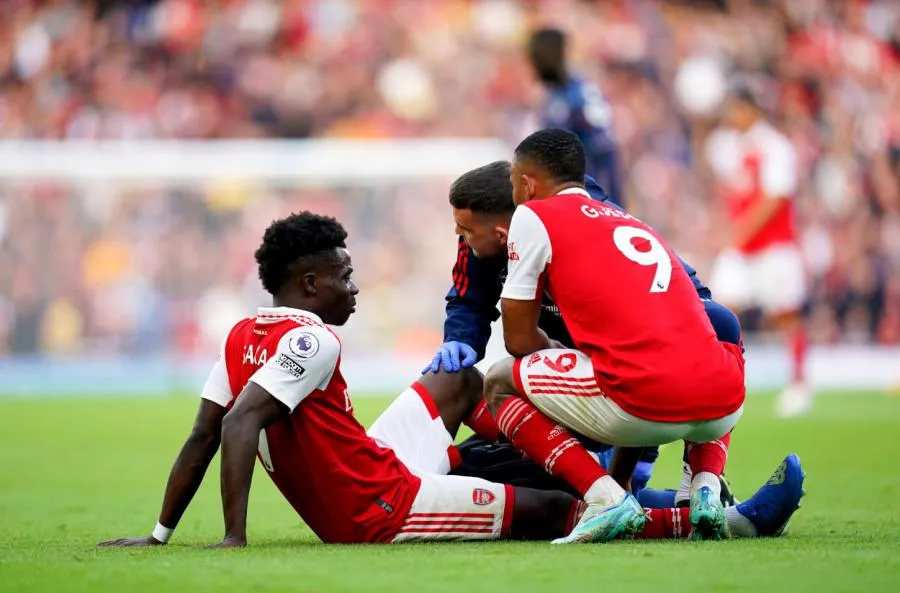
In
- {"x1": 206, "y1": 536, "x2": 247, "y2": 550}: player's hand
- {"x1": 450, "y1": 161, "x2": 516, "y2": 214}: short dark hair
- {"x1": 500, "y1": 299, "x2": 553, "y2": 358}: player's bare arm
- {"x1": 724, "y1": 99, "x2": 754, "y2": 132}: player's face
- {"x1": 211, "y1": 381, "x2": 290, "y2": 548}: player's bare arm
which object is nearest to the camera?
{"x1": 211, "y1": 381, "x2": 290, "y2": 548}: player's bare arm

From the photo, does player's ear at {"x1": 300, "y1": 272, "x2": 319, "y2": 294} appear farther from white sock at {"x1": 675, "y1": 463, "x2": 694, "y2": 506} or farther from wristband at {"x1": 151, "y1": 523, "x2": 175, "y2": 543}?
white sock at {"x1": 675, "y1": 463, "x2": 694, "y2": 506}

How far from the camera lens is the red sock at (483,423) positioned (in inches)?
203

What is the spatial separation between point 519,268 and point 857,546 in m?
1.36

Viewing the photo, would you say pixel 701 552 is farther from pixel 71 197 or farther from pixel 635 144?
pixel 635 144

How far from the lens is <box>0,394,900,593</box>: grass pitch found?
142 inches

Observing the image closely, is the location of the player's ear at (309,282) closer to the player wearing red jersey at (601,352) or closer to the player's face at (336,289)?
the player's face at (336,289)

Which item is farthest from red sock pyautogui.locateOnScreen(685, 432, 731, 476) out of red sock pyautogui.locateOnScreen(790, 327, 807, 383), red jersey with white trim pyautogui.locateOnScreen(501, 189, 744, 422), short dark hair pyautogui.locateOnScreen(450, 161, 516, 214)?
red sock pyautogui.locateOnScreen(790, 327, 807, 383)

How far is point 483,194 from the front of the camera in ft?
16.7

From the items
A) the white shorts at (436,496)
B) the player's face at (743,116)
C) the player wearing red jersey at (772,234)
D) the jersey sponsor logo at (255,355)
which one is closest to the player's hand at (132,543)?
Answer: the jersey sponsor logo at (255,355)

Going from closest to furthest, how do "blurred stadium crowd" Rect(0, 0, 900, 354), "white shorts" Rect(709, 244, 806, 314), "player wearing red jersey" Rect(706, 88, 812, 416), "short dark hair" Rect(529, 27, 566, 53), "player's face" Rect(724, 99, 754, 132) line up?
1. "short dark hair" Rect(529, 27, 566, 53)
2. "player's face" Rect(724, 99, 754, 132)
3. "player wearing red jersey" Rect(706, 88, 812, 416)
4. "white shorts" Rect(709, 244, 806, 314)
5. "blurred stadium crowd" Rect(0, 0, 900, 354)

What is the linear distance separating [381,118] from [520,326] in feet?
50.2

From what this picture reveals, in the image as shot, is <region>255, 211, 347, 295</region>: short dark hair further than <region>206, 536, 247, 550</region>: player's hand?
Yes

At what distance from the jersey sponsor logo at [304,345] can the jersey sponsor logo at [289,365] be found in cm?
3

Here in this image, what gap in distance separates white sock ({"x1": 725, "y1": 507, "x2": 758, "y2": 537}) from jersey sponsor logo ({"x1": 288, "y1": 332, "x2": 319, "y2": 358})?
1481 millimetres
